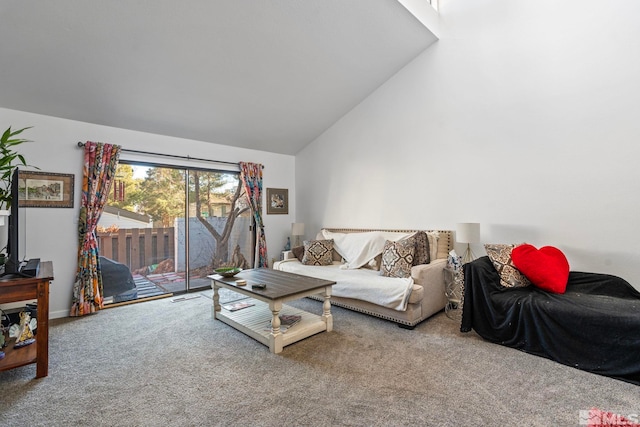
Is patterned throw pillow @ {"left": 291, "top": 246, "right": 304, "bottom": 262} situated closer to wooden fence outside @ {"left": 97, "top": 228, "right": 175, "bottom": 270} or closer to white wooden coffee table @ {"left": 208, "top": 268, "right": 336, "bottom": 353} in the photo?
white wooden coffee table @ {"left": 208, "top": 268, "right": 336, "bottom": 353}

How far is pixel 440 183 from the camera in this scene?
3.71 meters

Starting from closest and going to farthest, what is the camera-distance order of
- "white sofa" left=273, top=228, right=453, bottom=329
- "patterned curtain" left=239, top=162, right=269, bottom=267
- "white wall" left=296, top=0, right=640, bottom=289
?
1. "white wall" left=296, top=0, right=640, bottom=289
2. "white sofa" left=273, top=228, right=453, bottom=329
3. "patterned curtain" left=239, top=162, right=269, bottom=267

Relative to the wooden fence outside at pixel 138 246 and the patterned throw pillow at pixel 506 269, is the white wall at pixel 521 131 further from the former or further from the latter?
the wooden fence outside at pixel 138 246

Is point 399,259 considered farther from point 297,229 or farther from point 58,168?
point 58,168

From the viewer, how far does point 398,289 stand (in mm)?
2814

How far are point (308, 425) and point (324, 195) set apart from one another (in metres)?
3.84

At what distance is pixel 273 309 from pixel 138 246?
2.62 m

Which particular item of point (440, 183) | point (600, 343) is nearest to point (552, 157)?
point (440, 183)

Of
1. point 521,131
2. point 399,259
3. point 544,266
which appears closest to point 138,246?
point 399,259

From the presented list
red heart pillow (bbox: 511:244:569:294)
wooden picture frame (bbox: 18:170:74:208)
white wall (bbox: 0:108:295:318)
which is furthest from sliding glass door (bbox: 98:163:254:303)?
red heart pillow (bbox: 511:244:569:294)

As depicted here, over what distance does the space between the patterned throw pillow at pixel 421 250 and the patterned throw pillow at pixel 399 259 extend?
0.22 feet

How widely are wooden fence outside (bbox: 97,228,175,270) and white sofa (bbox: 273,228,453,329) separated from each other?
1969mm

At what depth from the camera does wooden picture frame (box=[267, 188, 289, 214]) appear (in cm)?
528

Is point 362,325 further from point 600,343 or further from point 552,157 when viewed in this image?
point 552,157
